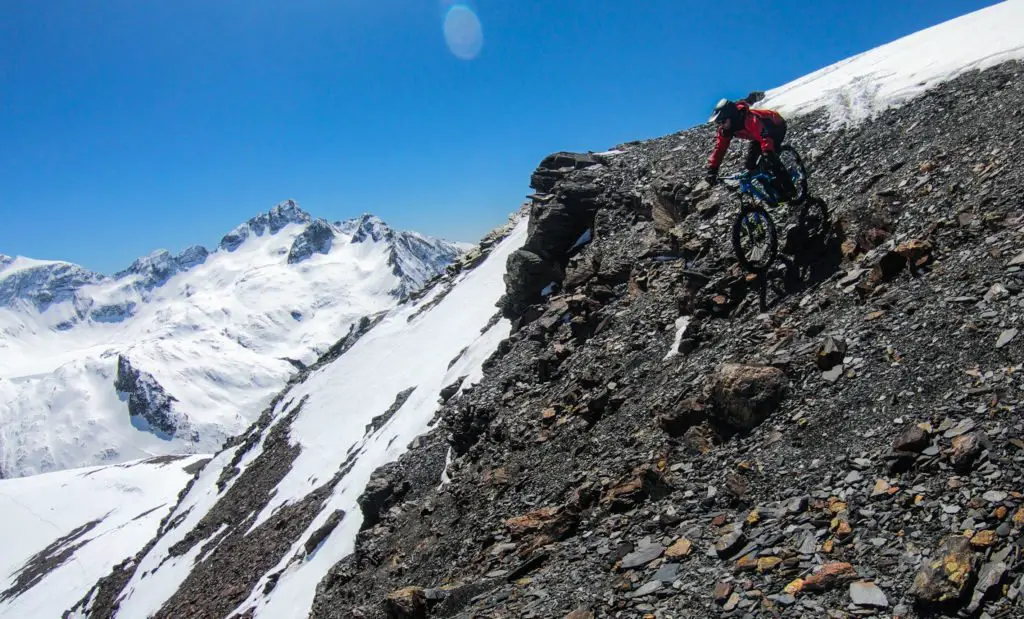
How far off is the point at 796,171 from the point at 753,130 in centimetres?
249

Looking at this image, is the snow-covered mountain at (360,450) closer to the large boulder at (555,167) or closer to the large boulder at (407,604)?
the large boulder at (407,604)

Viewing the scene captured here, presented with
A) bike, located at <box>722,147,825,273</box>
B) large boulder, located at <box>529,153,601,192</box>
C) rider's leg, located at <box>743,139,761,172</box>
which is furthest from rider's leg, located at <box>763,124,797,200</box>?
large boulder, located at <box>529,153,601,192</box>

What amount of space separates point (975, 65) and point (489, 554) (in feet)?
67.9

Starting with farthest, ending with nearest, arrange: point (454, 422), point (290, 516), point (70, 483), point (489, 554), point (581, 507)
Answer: point (70, 483) < point (290, 516) < point (454, 422) < point (489, 554) < point (581, 507)

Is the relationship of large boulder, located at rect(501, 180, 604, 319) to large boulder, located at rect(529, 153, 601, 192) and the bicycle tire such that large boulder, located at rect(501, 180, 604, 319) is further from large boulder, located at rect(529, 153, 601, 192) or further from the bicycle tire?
the bicycle tire

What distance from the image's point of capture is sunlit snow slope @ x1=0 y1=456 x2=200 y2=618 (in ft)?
250

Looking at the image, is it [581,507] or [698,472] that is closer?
[698,472]

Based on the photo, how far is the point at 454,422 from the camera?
2322 cm

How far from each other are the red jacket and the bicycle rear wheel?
0.74 meters

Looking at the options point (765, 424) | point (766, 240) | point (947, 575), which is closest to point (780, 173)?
point (766, 240)

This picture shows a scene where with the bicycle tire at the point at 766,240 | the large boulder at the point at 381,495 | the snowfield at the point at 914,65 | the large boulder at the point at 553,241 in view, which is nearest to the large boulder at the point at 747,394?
the bicycle tire at the point at 766,240

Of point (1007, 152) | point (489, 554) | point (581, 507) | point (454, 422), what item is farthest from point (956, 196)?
point (454, 422)

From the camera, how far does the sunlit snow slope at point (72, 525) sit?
76.2 metres

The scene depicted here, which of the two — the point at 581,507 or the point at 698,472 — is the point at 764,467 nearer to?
the point at 698,472
